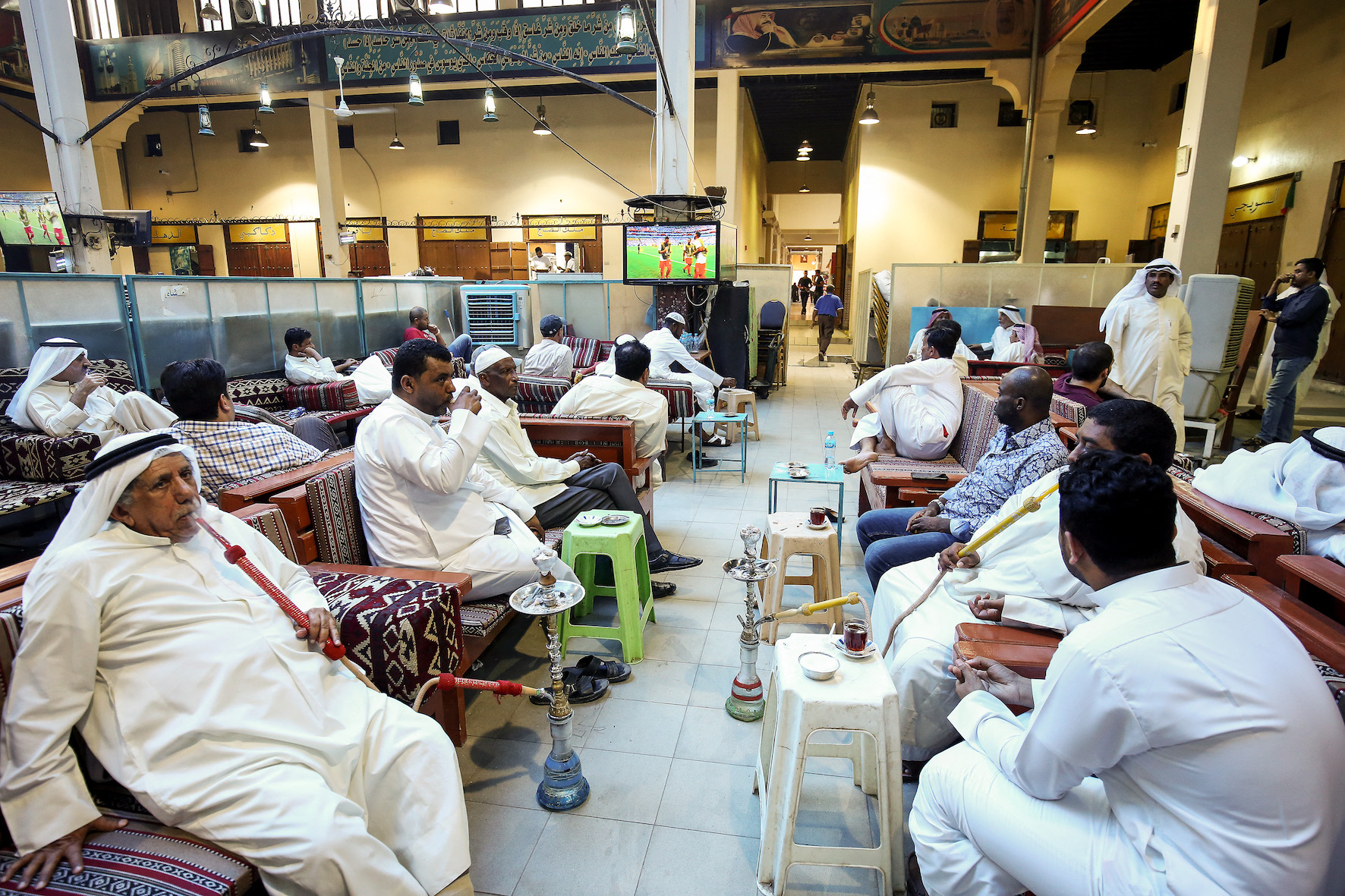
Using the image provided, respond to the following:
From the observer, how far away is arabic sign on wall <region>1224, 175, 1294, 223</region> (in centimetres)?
959

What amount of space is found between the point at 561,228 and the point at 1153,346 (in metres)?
12.0

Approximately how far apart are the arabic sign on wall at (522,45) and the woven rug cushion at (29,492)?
31.7 ft

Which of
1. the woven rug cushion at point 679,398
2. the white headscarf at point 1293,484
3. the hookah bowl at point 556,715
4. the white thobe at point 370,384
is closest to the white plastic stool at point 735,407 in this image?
the woven rug cushion at point 679,398

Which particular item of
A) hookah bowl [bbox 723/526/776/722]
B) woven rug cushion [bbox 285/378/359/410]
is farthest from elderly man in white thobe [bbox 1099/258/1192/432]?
woven rug cushion [bbox 285/378/359/410]

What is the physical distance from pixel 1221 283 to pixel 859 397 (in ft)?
15.7

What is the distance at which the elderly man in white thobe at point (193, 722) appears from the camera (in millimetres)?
1483

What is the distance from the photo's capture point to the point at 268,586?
1906 millimetres

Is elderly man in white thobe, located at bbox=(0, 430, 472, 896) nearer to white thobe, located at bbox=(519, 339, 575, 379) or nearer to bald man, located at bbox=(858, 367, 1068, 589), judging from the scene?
bald man, located at bbox=(858, 367, 1068, 589)

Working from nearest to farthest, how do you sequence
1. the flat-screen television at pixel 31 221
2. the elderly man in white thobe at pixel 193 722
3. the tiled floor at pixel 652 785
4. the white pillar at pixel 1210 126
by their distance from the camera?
the elderly man in white thobe at pixel 193 722
the tiled floor at pixel 652 785
the white pillar at pixel 1210 126
the flat-screen television at pixel 31 221

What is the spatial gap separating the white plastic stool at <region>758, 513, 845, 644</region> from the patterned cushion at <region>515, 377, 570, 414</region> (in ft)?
9.58

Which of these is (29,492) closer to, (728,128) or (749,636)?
(749,636)

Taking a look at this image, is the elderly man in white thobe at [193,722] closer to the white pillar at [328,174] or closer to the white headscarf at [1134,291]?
the white headscarf at [1134,291]

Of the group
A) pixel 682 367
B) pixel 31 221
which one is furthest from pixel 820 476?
pixel 31 221

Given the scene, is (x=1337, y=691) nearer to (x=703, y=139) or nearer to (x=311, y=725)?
(x=311, y=725)
